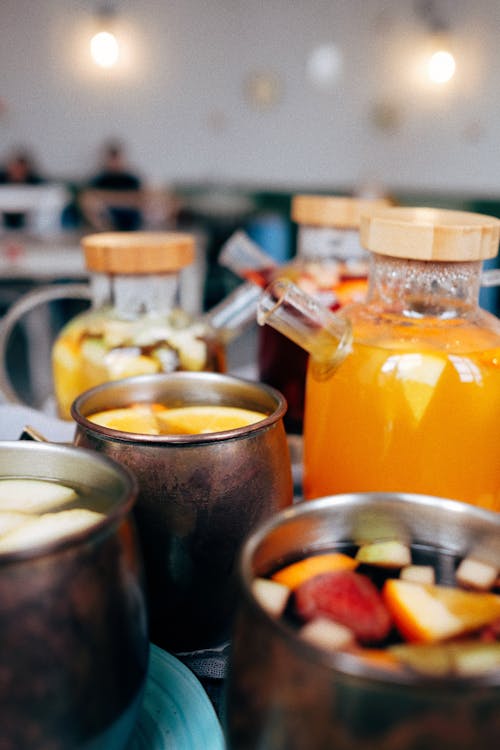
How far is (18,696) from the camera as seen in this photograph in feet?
1.01

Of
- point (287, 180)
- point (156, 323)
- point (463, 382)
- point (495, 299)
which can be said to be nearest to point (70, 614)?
point (463, 382)

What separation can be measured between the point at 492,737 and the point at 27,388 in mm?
3637

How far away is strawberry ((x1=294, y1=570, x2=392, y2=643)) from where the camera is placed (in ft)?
1.16

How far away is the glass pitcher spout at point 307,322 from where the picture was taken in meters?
0.57

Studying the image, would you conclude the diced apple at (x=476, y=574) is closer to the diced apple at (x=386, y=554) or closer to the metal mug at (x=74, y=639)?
the diced apple at (x=386, y=554)

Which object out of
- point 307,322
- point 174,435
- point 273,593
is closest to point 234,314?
point 307,322

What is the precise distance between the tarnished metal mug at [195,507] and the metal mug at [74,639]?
0.25 feet

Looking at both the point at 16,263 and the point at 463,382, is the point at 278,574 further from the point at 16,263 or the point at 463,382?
the point at 16,263

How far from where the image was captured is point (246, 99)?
5.86 m

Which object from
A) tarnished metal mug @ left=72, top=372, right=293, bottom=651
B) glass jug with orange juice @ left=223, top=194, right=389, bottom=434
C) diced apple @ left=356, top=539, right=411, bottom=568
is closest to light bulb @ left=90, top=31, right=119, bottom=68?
glass jug with orange juice @ left=223, top=194, right=389, bottom=434

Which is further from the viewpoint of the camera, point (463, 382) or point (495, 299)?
point (495, 299)

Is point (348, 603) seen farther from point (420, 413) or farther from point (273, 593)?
point (420, 413)

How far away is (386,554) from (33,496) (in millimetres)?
216

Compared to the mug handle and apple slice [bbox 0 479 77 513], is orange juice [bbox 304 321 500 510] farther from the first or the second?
the mug handle
